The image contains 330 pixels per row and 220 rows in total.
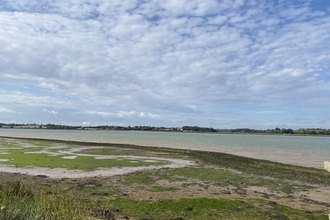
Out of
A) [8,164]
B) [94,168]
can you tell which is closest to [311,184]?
[94,168]

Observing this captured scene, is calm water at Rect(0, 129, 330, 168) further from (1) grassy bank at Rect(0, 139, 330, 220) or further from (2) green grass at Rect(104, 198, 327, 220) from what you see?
(2) green grass at Rect(104, 198, 327, 220)

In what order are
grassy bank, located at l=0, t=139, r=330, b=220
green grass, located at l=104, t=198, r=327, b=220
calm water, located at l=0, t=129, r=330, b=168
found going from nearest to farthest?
grassy bank, located at l=0, t=139, r=330, b=220, green grass, located at l=104, t=198, r=327, b=220, calm water, located at l=0, t=129, r=330, b=168

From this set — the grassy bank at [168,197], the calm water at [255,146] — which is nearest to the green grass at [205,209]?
the grassy bank at [168,197]

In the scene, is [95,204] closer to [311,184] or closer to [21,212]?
[21,212]

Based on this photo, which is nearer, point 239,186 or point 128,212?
point 128,212

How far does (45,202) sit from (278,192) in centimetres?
1152

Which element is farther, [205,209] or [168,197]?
[168,197]

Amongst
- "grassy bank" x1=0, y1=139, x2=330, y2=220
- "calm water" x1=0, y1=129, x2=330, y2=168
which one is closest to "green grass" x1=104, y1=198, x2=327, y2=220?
"grassy bank" x1=0, y1=139, x2=330, y2=220

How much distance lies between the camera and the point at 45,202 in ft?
21.4

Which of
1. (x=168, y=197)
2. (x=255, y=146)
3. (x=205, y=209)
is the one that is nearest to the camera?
(x=205, y=209)

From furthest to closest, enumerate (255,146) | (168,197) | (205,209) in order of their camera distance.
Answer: (255,146)
(168,197)
(205,209)

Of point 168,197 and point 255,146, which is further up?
point 255,146

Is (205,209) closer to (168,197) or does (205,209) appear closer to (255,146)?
(168,197)

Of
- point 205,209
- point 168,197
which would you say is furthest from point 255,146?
point 205,209
